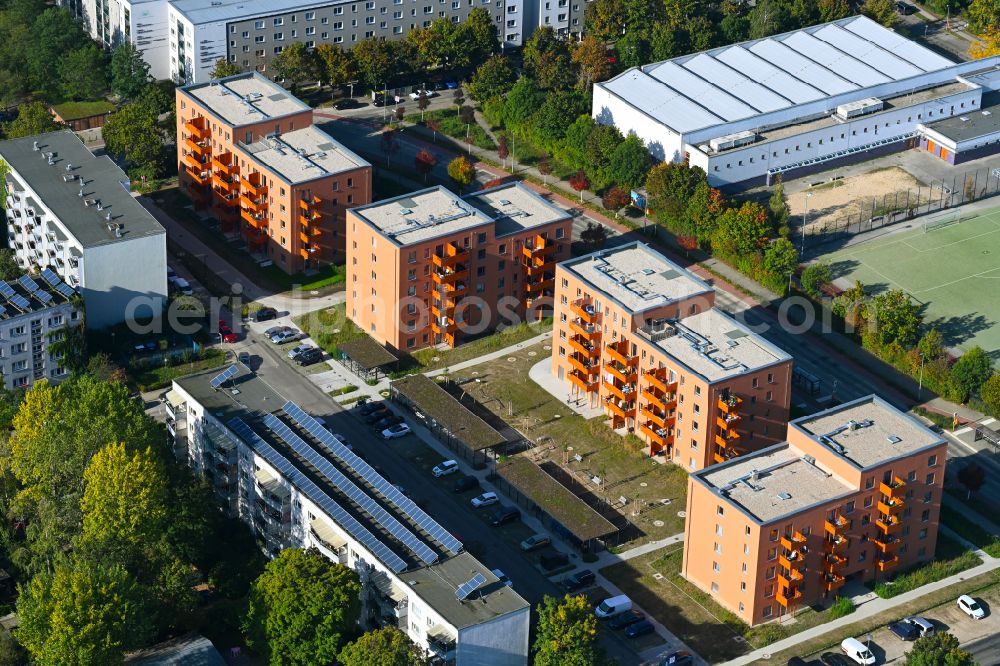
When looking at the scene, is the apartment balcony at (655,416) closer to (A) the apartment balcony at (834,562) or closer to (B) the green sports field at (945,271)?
(A) the apartment balcony at (834,562)

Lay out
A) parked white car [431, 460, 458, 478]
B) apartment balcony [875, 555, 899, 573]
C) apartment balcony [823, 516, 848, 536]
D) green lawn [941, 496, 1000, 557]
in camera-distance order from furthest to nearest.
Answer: parked white car [431, 460, 458, 478] → green lawn [941, 496, 1000, 557] → apartment balcony [875, 555, 899, 573] → apartment balcony [823, 516, 848, 536]

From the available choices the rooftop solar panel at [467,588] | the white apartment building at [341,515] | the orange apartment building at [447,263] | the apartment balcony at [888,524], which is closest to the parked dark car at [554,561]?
the white apartment building at [341,515]

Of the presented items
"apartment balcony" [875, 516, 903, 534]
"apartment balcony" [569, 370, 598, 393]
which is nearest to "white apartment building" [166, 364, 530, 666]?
"apartment balcony" [569, 370, 598, 393]

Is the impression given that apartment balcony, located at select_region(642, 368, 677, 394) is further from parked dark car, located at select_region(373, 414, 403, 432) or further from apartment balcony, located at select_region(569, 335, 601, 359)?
parked dark car, located at select_region(373, 414, 403, 432)

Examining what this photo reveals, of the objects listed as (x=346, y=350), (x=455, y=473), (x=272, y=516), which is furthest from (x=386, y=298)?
(x=272, y=516)

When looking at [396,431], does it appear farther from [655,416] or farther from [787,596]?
[787,596]

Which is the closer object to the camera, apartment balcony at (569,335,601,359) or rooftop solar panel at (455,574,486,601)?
rooftop solar panel at (455,574,486,601)

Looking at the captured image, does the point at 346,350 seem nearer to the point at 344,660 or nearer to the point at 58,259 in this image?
the point at 58,259
